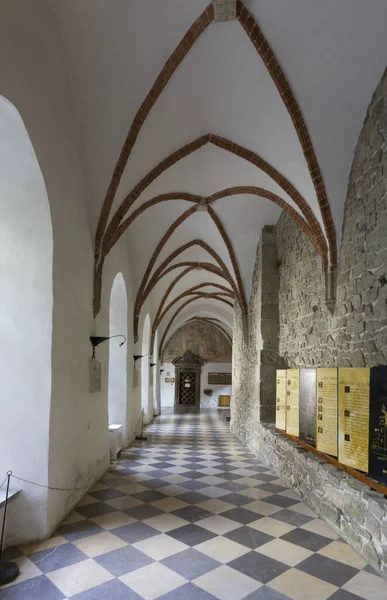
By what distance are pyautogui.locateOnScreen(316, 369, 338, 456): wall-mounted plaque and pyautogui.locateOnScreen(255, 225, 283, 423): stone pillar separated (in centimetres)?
298

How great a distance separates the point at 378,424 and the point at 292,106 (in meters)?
3.32

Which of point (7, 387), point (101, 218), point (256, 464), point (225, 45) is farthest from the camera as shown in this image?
point (256, 464)

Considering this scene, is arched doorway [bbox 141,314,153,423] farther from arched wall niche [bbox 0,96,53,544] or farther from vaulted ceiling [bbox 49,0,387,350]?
arched wall niche [bbox 0,96,53,544]

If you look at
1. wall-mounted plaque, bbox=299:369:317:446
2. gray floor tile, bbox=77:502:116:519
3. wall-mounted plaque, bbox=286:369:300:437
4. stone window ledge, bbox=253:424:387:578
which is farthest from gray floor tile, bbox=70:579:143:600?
wall-mounted plaque, bbox=286:369:300:437

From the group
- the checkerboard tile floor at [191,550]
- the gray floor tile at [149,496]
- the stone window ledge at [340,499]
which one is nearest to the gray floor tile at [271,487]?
the checkerboard tile floor at [191,550]

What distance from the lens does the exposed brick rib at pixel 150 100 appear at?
13.1 feet

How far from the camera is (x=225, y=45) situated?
4.27 meters

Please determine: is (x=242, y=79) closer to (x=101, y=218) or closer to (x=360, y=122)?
(x=360, y=122)

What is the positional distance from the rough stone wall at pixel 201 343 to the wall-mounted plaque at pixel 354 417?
17.3 m

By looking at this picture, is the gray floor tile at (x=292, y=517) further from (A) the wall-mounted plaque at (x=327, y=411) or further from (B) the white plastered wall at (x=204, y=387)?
(B) the white plastered wall at (x=204, y=387)

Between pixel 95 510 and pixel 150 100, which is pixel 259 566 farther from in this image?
pixel 150 100

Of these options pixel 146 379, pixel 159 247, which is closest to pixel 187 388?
pixel 146 379

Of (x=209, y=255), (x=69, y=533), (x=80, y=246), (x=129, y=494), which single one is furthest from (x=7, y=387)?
(x=209, y=255)

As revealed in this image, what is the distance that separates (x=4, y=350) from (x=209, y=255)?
301 inches
